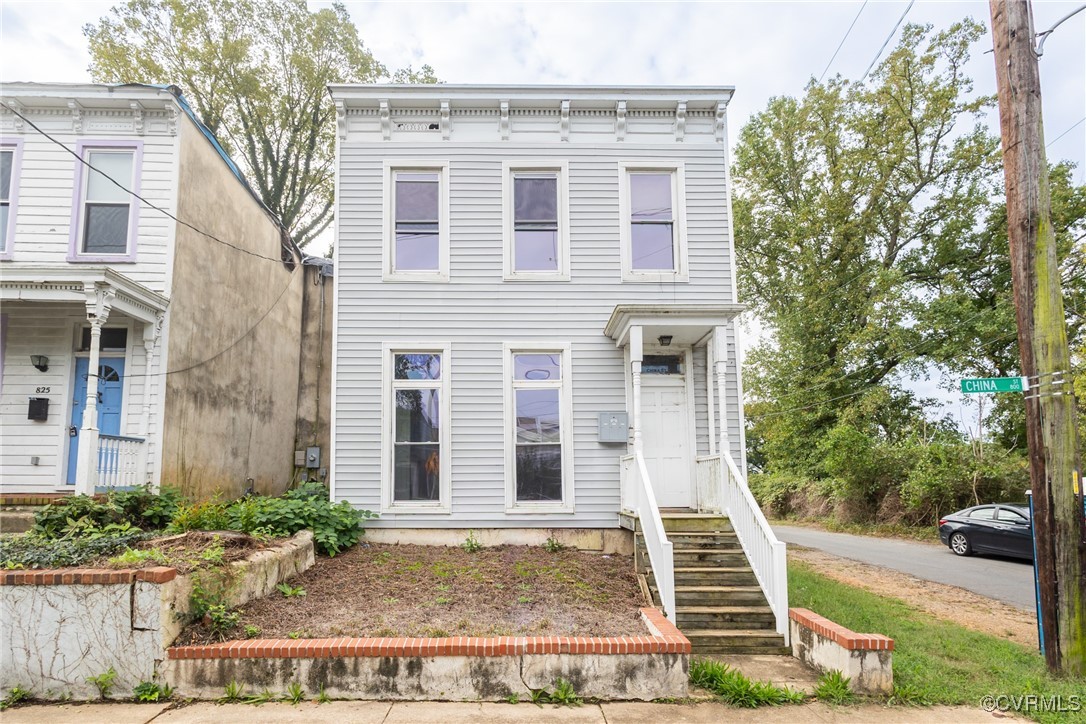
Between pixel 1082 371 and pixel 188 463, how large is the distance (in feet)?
62.8

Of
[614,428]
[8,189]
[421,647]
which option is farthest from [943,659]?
[8,189]

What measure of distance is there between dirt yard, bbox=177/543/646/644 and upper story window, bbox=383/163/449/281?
4126 millimetres

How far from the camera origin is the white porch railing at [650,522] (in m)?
6.43

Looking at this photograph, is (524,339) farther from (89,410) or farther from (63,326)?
(63,326)

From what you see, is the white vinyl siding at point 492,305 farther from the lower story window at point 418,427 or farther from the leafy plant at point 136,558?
the leafy plant at point 136,558

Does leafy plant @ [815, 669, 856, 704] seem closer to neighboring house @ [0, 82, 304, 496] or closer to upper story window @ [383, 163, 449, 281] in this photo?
upper story window @ [383, 163, 449, 281]

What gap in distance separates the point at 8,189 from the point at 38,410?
3.48 metres

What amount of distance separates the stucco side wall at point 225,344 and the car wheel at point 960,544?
Answer: 49.6ft

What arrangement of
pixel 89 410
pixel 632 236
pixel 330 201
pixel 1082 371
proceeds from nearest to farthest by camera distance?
1. pixel 89 410
2. pixel 632 236
3. pixel 1082 371
4. pixel 330 201

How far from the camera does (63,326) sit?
974cm

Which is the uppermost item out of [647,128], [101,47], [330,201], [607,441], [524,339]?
[101,47]

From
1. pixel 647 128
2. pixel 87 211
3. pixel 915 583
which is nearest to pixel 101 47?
pixel 87 211

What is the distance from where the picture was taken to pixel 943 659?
614 cm

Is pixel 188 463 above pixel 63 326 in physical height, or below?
below
